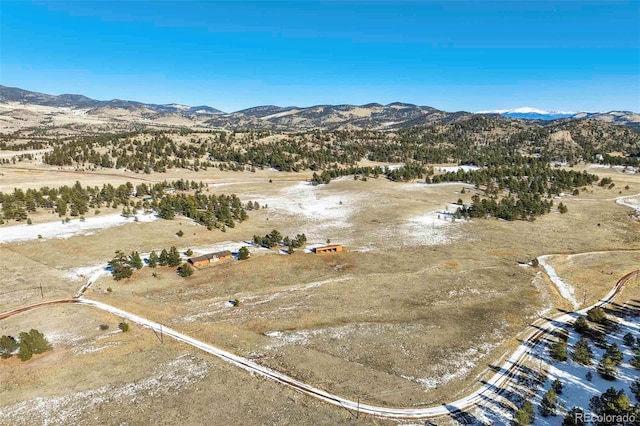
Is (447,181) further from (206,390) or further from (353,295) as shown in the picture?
(206,390)

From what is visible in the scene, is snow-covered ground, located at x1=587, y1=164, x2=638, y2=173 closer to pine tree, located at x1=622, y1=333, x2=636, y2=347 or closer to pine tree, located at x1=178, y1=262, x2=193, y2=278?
pine tree, located at x1=622, y1=333, x2=636, y2=347

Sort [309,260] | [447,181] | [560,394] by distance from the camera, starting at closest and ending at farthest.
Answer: [560,394], [309,260], [447,181]

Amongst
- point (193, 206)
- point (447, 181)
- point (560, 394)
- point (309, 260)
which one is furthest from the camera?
point (447, 181)

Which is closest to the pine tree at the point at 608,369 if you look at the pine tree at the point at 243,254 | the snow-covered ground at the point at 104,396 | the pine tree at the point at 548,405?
the pine tree at the point at 548,405

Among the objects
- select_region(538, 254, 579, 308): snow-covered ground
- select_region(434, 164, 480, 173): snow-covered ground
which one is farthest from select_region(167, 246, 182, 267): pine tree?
select_region(434, 164, 480, 173): snow-covered ground

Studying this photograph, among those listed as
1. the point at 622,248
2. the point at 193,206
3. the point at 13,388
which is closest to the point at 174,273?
the point at 13,388

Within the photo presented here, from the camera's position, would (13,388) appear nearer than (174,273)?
Yes

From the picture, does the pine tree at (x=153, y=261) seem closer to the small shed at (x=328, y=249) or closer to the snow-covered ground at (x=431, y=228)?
the small shed at (x=328, y=249)
